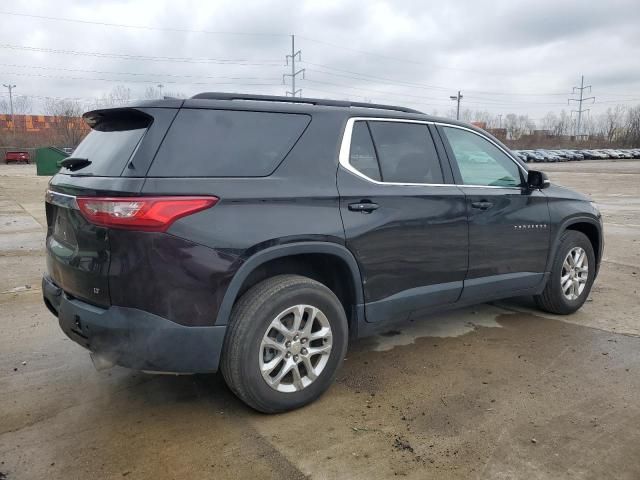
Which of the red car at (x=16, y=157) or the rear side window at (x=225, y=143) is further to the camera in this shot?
the red car at (x=16, y=157)

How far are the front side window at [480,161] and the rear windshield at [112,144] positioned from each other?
230 cm

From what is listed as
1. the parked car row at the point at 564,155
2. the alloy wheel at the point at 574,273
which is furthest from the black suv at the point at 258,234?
the parked car row at the point at 564,155

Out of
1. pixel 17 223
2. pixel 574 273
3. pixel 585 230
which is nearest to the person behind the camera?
pixel 574 273

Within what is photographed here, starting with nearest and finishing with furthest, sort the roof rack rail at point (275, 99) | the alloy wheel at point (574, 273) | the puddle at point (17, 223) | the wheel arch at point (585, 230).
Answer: the roof rack rail at point (275, 99) < the wheel arch at point (585, 230) < the alloy wheel at point (574, 273) < the puddle at point (17, 223)

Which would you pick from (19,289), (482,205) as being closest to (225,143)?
(482,205)

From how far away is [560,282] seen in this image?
4.80 meters

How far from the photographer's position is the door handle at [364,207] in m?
3.26

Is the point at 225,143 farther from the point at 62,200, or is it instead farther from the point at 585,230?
the point at 585,230

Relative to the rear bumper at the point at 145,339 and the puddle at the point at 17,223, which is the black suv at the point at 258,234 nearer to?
A: the rear bumper at the point at 145,339

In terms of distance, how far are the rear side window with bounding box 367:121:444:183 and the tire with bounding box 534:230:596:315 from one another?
66.5 inches

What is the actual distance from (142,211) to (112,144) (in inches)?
26.0

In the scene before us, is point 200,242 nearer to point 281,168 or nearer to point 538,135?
point 281,168

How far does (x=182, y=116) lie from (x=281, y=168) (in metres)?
0.62

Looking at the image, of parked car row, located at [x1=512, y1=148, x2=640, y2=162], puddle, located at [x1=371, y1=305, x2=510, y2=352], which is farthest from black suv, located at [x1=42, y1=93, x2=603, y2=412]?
parked car row, located at [x1=512, y1=148, x2=640, y2=162]
